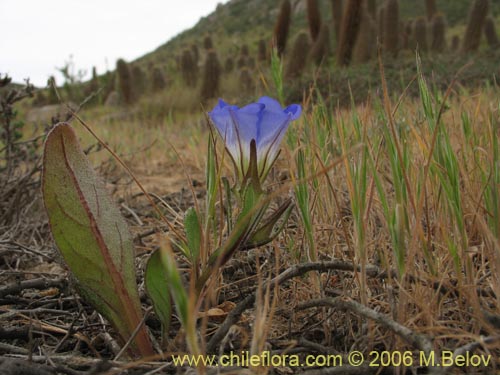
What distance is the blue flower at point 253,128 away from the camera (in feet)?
2.84

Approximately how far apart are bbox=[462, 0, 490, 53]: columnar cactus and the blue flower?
8.36 m

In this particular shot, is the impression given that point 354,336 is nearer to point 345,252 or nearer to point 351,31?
point 345,252

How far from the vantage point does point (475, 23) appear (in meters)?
9.56

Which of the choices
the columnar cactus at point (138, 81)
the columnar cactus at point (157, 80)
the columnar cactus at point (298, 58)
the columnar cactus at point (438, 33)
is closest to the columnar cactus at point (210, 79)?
the columnar cactus at point (298, 58)

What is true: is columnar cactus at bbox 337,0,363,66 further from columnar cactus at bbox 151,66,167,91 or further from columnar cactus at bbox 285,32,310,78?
columnar cactus at bbox 151,66,167,91

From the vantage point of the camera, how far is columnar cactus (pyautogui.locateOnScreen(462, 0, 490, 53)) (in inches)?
340

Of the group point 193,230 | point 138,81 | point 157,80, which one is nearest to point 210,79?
point 157,80

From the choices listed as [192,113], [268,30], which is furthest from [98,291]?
[268,30]

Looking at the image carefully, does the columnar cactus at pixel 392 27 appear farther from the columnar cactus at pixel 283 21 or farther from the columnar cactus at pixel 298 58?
the columnar cactus at pixel 283 21

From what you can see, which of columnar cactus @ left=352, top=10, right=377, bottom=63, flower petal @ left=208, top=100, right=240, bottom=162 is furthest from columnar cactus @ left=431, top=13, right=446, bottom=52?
flower petal @ left=208, top=100, right=240, bottom=162

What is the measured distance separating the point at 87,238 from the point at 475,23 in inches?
407

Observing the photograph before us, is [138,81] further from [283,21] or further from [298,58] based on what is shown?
[298,58]

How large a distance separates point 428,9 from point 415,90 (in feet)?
34.7

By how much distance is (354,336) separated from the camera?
2.85 ft
